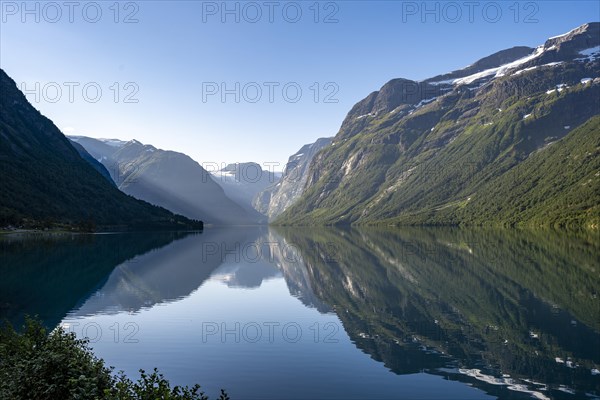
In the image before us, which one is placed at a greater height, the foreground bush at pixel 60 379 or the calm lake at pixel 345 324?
the foreground bush at pixel 60 379

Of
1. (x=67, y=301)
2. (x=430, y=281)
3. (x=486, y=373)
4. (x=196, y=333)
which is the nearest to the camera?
(x=486, y=373)

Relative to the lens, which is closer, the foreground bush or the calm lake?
the foreground bush

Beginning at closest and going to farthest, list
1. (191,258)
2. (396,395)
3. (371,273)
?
(396,395) → (371,273) → (191,258)

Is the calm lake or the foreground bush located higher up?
the foreground bush

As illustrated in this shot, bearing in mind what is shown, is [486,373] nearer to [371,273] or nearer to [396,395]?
[396,395]

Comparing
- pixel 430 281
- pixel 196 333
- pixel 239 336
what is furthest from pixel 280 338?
pixel 430 281
